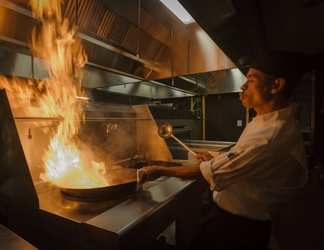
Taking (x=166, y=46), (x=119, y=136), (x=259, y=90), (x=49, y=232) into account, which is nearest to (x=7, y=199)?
(x=49, y=232)

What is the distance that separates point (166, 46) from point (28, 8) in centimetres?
130

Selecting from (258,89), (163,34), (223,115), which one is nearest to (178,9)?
(163,34)

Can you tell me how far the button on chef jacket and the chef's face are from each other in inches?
3.4

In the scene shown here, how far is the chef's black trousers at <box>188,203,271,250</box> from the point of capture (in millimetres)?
1017

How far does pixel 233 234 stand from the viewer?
103 cm

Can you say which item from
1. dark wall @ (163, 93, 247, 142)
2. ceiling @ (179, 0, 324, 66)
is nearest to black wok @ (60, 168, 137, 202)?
ceiling @ (179, 0, 324, 66)

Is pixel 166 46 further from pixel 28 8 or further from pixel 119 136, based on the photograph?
pixel 28 8

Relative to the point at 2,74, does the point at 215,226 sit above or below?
below

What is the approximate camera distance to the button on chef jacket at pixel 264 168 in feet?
3.03

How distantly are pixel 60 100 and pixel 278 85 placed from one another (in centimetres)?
139

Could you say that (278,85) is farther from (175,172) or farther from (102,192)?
(102,192)

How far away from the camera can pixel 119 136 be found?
1.77m

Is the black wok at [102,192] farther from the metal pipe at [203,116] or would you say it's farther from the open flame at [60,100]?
the metal pipe at [203,116]

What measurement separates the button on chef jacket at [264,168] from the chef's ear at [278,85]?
11 centimetres
